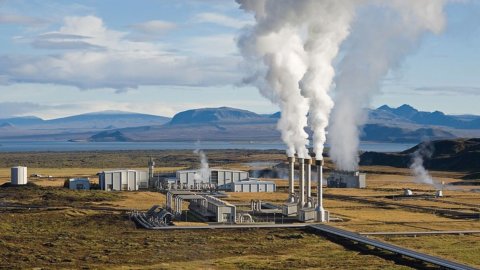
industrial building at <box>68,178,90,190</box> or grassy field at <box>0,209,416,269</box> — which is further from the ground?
industrial building at <box>68,178,90,190</box>

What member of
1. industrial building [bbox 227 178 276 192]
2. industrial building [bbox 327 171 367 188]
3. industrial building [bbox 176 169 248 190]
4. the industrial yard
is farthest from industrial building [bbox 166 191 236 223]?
industrial building [bbox 327 171 367 188]

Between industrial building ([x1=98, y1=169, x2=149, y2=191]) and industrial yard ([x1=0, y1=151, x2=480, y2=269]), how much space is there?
15443 mm

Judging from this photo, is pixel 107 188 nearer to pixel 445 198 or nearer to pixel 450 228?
pixel 445 198

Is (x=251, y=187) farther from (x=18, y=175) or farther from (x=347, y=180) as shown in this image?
(x=18, y=175)

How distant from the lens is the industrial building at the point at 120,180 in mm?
116062

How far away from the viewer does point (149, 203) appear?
312ft

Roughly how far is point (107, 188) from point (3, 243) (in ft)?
196

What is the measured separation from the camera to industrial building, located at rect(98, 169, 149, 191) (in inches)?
4569

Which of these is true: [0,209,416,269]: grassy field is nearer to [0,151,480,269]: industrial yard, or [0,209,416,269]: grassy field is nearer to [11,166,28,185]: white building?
[0,151,480,269]: industrial yard

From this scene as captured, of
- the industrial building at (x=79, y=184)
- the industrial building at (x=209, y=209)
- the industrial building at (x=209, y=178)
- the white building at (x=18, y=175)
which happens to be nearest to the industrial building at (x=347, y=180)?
the industrial building at (x=209, y=178)

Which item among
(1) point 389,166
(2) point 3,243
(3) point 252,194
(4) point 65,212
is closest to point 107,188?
(3) point 252,194

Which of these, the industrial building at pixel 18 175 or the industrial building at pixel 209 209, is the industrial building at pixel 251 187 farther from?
the industrial building at pixel 209 209

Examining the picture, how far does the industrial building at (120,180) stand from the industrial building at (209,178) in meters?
6.44

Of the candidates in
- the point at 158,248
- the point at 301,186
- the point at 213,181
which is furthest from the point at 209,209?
the point at 213,181
